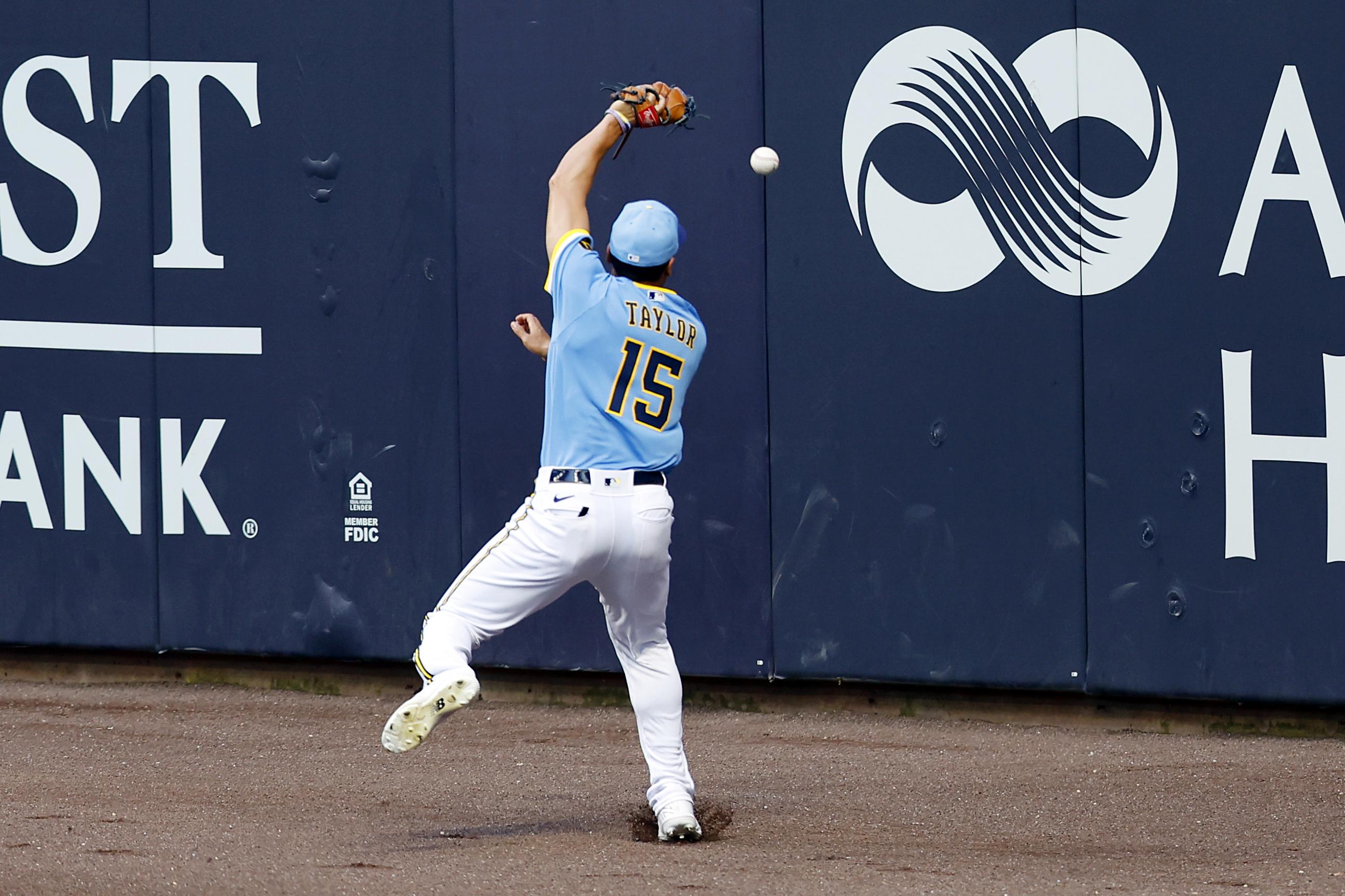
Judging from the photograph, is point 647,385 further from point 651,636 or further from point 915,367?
point 915,367

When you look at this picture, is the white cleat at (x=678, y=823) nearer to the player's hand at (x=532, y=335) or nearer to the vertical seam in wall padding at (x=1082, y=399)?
the player's hand at (x=532, y=335)

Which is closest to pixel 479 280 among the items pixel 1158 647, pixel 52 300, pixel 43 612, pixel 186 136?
pixel 186 136

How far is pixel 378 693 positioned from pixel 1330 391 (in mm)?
3736

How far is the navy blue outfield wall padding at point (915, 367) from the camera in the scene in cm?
654

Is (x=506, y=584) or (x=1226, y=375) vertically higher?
(x=1226, y=375)

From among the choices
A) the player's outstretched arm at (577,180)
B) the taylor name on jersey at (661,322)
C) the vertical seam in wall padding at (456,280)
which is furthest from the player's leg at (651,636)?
the vertical seam in wall padding at (456,280)

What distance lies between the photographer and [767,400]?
22.4 feet

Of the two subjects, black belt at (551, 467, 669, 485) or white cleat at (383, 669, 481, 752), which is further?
black belt at (551, 467, 669, 485)

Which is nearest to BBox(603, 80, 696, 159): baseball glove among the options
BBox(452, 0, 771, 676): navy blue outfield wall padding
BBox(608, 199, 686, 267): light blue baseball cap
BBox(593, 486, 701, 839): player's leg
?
BBox(608, 199, 686, 267): light blue baseball cap

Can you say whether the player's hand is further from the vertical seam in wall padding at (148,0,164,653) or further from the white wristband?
the vertical seam in wall padding at (148,0,164,653)

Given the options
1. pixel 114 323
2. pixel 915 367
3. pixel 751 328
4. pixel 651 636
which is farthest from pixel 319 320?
pixel 651 636

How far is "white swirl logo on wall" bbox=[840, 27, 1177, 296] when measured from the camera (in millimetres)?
6391

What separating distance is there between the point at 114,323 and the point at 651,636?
325 centimetres

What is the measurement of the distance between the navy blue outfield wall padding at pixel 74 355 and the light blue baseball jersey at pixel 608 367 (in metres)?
2.93
